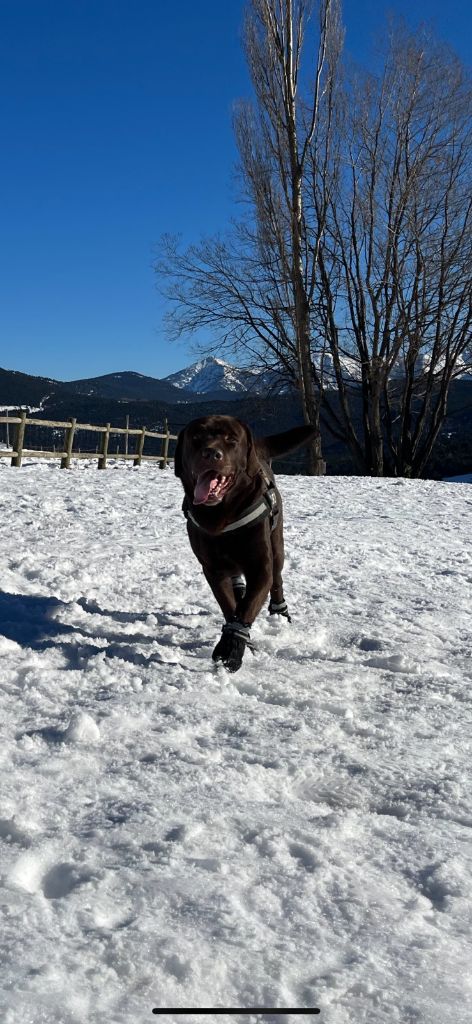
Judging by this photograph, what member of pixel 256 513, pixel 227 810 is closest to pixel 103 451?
pixel 256 513

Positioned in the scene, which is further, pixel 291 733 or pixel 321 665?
pixel 321 665

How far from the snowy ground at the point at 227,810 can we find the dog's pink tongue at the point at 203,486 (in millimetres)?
878

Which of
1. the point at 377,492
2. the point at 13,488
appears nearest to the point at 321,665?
the point at 13,488

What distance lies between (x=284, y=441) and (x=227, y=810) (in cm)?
280

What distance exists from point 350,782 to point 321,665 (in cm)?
147

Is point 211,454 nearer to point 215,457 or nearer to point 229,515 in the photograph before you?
point 215,457

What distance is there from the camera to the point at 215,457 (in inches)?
135

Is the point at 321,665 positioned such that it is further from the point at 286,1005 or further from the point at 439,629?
the point at 286,1005

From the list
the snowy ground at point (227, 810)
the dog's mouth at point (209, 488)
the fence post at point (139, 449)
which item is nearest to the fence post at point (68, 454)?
the fence post at point (139, 449)

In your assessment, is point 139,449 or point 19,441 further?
point 139,449

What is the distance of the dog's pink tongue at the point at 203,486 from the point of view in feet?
11.2

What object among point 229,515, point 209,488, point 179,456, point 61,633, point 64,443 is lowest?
point 61,633

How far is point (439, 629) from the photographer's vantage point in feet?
16.3

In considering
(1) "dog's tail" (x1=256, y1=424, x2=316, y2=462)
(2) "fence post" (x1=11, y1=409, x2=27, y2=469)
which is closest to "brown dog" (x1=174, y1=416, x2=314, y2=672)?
(1) "dog's tail" (x1=256, y1=424, x2=316, y2=462)
